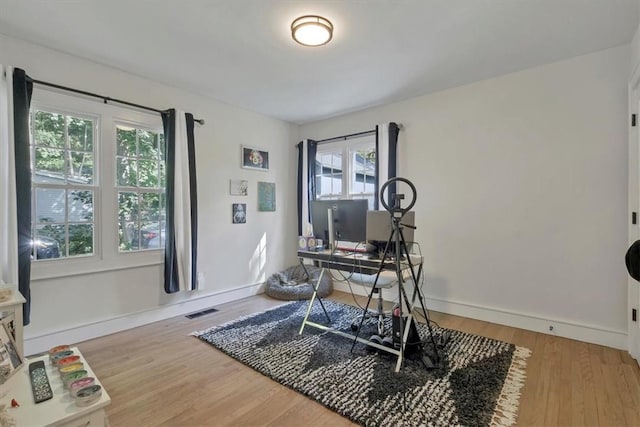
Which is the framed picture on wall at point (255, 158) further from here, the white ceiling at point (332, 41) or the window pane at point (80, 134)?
the window pane at point (80, 134)

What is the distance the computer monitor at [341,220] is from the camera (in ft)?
8.57

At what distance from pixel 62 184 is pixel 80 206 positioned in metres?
0.23

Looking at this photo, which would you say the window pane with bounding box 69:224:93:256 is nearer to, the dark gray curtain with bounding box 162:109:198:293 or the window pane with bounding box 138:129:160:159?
the dark gray curtain with bounding box 162:109:198:293

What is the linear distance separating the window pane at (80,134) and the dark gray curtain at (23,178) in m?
0.37

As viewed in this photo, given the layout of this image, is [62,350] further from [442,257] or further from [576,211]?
[576,211]

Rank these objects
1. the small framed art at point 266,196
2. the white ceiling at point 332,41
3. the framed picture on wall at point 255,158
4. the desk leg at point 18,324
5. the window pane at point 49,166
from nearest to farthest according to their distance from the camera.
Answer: the desk leg at point 18,324, the white ceiling at point 332,41, the window pane at point 49,166, the framed picture on wall at point 255,158, the small framed art at point 266,196

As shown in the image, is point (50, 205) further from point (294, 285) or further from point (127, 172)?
point (294, 285)

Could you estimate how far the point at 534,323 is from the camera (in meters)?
2.89

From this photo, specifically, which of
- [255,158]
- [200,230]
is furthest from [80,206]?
[255,158]

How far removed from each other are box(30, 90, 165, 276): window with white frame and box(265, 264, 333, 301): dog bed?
1.49 m

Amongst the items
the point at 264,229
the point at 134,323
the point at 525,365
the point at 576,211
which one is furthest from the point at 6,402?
the point at 576,211

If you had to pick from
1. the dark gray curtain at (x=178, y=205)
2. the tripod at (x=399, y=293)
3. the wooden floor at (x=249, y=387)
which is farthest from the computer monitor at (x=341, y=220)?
the dark gray curtain at (x=178, y=205)

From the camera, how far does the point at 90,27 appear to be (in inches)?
89.5

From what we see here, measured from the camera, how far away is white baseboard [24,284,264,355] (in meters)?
2.51
